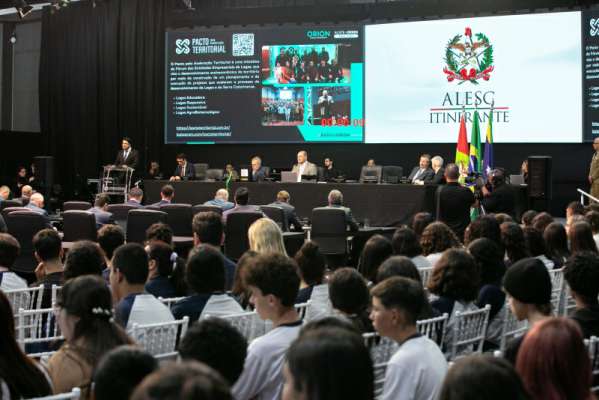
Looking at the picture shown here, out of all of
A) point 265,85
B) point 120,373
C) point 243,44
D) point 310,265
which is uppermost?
point 243,44

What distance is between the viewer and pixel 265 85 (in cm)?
A: 1423

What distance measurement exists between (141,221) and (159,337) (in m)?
5.28

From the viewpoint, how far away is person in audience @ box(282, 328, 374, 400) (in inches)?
58.3

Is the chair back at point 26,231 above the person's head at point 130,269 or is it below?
below

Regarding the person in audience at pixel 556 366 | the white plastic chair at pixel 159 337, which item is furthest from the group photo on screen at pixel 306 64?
the person in audience at pixel 556 366

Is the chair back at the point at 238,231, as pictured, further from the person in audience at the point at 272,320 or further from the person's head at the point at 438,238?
the person in audience at the point at 272,320

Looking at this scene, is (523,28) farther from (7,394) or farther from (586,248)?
(7,394)

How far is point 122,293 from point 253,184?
8.70m

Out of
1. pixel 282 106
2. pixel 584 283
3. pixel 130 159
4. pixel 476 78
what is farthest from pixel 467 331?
pixel 130 159

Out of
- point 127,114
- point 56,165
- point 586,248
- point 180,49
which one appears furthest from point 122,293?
point 56,165

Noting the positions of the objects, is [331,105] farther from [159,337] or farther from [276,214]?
[159,337]

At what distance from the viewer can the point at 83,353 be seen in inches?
95.1

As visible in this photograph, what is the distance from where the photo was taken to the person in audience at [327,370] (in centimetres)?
148

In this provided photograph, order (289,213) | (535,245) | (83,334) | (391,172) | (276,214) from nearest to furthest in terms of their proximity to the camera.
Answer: (83,334), (535,245), (276,214), (289,213), (391,172)
